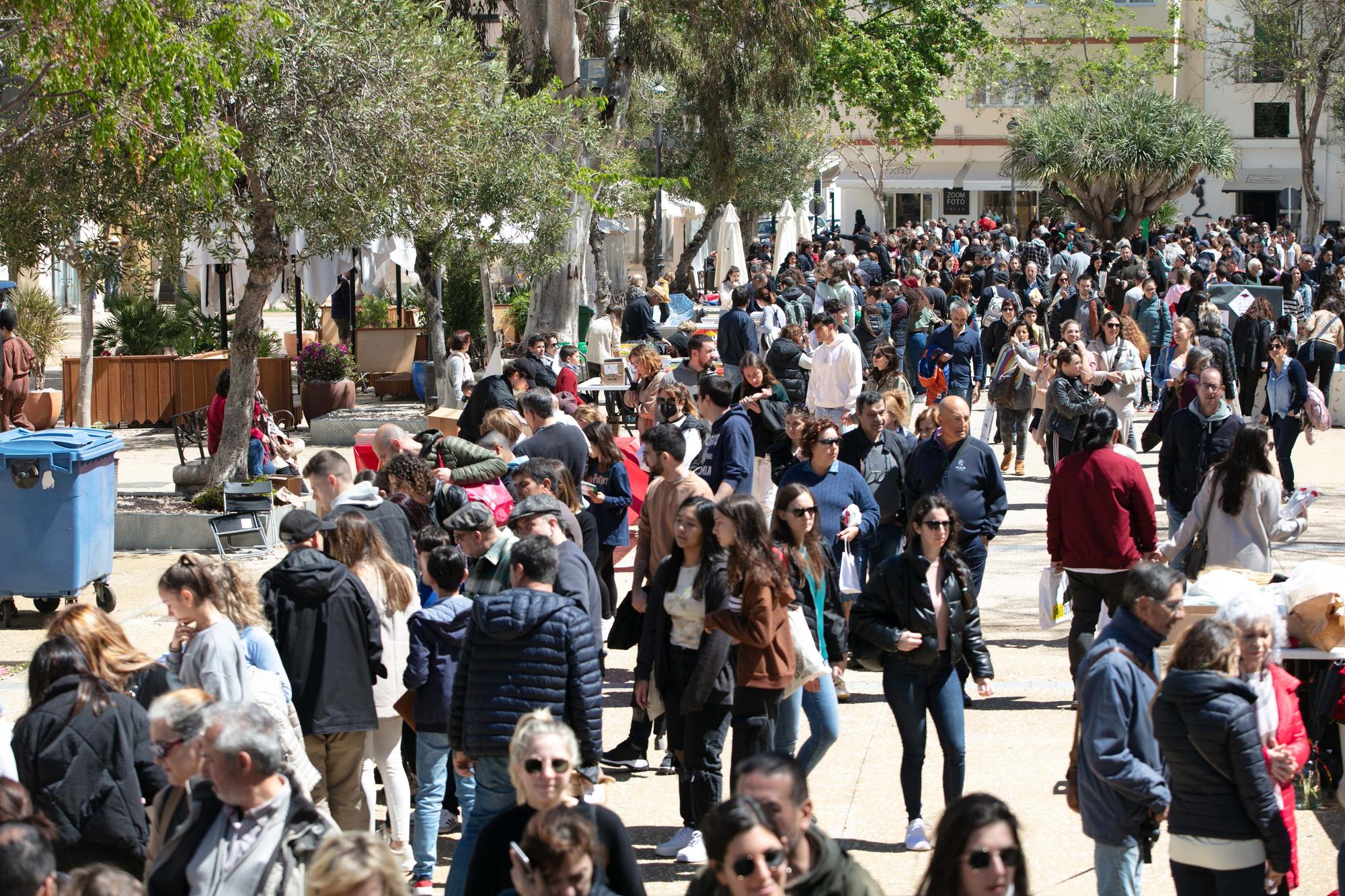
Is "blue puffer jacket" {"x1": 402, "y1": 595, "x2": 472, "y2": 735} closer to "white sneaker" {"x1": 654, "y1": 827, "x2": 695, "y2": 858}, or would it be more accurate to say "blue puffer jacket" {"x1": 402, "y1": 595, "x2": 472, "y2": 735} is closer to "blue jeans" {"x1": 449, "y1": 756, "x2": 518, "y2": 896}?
"blue jeans" {"x1": 449, "y1": 756, "x2": 518, "y2": 896}

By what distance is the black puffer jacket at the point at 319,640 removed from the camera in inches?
231

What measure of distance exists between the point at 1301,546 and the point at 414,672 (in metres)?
8.36

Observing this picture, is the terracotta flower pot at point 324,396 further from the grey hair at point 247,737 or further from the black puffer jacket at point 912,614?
the grey hair at point 247,737

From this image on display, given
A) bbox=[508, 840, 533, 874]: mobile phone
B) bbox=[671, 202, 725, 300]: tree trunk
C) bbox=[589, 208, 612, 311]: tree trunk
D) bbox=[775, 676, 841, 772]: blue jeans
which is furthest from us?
bbox=[671, 202, 725, 300]: tree trunk

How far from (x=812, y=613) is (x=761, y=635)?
0.73 metres

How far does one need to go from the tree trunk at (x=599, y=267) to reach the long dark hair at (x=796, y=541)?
19.3m

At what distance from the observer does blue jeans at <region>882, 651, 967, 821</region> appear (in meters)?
6.24

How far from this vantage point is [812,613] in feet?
21.5

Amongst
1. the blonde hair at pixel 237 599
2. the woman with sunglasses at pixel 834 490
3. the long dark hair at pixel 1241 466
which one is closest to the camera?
the blonde hair at pixel 237 599

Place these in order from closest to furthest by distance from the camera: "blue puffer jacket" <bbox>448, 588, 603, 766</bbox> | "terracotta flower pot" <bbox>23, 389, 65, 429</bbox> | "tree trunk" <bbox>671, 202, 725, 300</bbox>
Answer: "blue puffer jacket" <bbox>448, 588, 603, 766</bbox> < "terracotta flower pot" <bbox>23, 389, 65, 429</bbox> < "tree trunk" <bbox>671, 202, 725, 300</bbox>

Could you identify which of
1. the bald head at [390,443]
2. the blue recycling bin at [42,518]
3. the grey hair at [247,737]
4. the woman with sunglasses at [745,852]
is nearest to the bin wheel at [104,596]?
the blue recycling bin at [42,518]

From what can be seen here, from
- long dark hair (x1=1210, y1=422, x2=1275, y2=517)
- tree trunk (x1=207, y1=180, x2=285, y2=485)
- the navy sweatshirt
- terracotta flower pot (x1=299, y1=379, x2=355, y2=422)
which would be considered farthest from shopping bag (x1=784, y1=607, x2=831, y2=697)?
terracotta flower pot (x1=299, y1=379, x2=355, y2=422)

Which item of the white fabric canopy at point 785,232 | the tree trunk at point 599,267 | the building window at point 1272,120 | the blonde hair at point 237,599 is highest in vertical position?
the building window at point 1272,120

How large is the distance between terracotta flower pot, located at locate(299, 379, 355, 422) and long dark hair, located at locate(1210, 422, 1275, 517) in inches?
517
